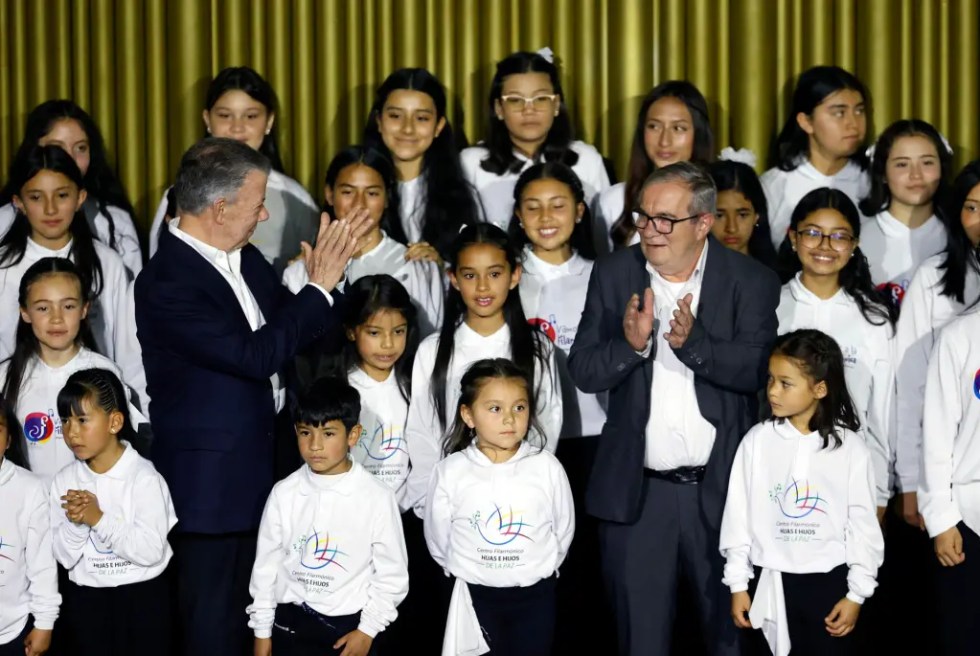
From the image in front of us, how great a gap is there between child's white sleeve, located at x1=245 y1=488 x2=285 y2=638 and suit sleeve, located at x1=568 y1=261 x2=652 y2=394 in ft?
2.94

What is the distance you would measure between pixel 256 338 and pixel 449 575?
881 millimetres

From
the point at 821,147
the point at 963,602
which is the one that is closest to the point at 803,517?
the point at 963,602

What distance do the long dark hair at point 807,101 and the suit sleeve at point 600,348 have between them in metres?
1.53

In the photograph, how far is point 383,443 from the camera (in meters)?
4.20

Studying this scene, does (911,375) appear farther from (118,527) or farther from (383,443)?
(118,527)

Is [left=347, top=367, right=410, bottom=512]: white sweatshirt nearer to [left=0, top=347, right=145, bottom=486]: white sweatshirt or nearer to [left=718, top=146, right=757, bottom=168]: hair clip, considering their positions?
[left=0, top=347, right=145, bottom=486]: white sweatshirt

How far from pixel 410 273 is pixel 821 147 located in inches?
63.3

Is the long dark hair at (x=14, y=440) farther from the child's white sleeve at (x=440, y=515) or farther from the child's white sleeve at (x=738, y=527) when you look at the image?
the child's white sleeve at (x=738, y=527)

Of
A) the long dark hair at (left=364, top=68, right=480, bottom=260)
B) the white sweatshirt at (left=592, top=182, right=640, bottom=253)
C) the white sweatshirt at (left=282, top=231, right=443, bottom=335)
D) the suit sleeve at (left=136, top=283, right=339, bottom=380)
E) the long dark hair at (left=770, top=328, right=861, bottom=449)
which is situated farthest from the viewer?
the white sweatshirt at (left=592, top=182, right=640, bottom=253)

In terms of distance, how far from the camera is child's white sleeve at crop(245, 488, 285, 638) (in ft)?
12.3

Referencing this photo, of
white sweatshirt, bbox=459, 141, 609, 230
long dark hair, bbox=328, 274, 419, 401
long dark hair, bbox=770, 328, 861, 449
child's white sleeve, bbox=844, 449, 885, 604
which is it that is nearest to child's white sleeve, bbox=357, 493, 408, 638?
long dark hair, bbox=328, 274, 419, 401

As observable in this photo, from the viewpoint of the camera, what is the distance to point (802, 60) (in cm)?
556

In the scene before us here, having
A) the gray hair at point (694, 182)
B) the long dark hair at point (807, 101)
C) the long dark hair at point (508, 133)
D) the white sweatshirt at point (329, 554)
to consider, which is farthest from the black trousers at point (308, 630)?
the long dark hair at point (807, 101)

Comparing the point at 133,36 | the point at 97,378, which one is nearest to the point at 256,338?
the point at 97,378
